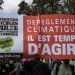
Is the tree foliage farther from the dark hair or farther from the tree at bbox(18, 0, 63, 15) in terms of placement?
the dark hair

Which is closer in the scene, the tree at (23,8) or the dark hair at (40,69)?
the dark hair at (40,69)

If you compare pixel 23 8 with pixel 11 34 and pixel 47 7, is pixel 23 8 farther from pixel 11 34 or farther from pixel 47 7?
pixel 11 34

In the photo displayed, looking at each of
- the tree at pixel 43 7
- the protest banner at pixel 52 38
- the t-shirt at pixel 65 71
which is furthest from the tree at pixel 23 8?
the protest banner at pixel 52 38

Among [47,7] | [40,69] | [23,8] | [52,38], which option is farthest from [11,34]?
[23,8]

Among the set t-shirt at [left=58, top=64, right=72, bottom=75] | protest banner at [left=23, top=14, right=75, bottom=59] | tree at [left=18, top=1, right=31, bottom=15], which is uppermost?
tree at [left=18, top=1, right=31, bottom=15]

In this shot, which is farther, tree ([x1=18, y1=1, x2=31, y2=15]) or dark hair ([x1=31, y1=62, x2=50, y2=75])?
tree ([x1=18, y1=1, x2=31, y2=15])

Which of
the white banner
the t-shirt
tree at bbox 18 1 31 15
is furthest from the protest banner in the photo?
tree at bbox 18 1 31 15

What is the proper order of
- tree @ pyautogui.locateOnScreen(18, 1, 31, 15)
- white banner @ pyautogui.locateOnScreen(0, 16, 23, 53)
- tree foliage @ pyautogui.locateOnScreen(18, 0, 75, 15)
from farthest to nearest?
tree @ pyautogui.locateOnScreen(18, 1, 31, 15) < tree foliage @ pyautogui.locateOnScreen(18, 0, 75, 15) < white banner @ pyautogui.locateOnScreen(0, 16, 23, 53)

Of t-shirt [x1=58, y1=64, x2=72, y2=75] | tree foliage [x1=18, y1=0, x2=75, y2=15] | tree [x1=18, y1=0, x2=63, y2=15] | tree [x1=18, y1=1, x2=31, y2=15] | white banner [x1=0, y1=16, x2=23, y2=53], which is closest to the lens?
white banner [x1=0, y1=16, x2=23, y2=53]

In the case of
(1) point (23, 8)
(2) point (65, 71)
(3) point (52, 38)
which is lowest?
(2) point (65, 71)

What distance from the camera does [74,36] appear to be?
34.2 feet

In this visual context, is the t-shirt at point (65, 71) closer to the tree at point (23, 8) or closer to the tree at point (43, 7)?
the tree at point (43, 7)

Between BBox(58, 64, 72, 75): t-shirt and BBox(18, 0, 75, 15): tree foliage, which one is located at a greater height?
BBox(18, 0, 75, 15): tree foliage

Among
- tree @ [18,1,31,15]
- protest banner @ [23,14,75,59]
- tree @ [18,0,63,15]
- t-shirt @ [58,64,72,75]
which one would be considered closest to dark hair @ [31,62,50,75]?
t-shirt @ [58,64,72,75]
